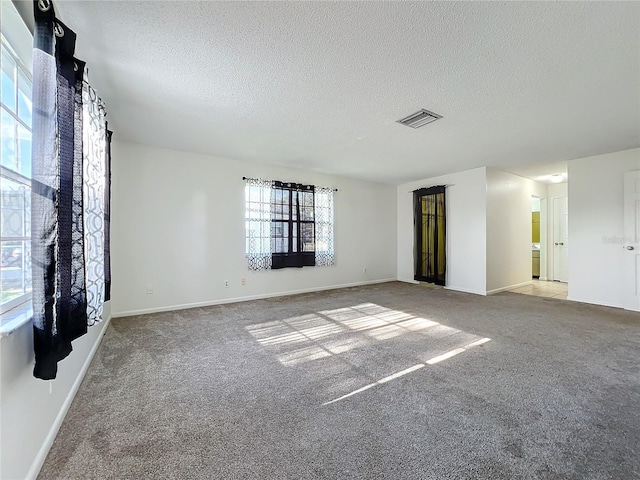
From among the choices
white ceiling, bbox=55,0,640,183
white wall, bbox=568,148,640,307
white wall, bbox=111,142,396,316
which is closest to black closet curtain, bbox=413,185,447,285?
white wall, bbox=568,148,640,307

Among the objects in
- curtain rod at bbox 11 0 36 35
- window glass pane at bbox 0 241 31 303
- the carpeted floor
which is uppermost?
curtain rod at bbox 11 0 36 35

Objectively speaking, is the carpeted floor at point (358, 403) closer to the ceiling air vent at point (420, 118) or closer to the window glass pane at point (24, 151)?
the window glass pane at point (24, 151)

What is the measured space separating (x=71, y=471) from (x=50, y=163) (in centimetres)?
141

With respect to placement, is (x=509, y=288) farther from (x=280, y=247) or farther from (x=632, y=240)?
(x=280, y=247)

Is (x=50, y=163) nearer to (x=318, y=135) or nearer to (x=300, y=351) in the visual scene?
(x=300, y=351)

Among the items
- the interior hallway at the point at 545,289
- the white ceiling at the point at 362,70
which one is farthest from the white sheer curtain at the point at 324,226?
the interior hallway at the point at 545,289

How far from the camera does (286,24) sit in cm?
167

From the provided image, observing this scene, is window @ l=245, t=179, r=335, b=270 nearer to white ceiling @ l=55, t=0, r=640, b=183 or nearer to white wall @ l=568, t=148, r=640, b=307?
white ceiling @ l=55, t=0, r=640, b=183

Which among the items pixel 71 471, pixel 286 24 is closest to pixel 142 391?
pixel 71 471

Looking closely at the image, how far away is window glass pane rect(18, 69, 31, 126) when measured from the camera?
4.49 ft

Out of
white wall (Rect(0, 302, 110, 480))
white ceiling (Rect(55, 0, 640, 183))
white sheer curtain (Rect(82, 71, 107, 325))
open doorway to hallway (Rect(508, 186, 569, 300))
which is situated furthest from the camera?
open doorway to hallway (Rect(508, 186, 569, 300))

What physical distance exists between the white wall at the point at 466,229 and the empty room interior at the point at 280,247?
18 cm

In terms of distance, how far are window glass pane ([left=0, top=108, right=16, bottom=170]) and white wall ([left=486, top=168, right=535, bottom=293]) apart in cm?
580

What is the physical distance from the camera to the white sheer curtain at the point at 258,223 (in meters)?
4.66
